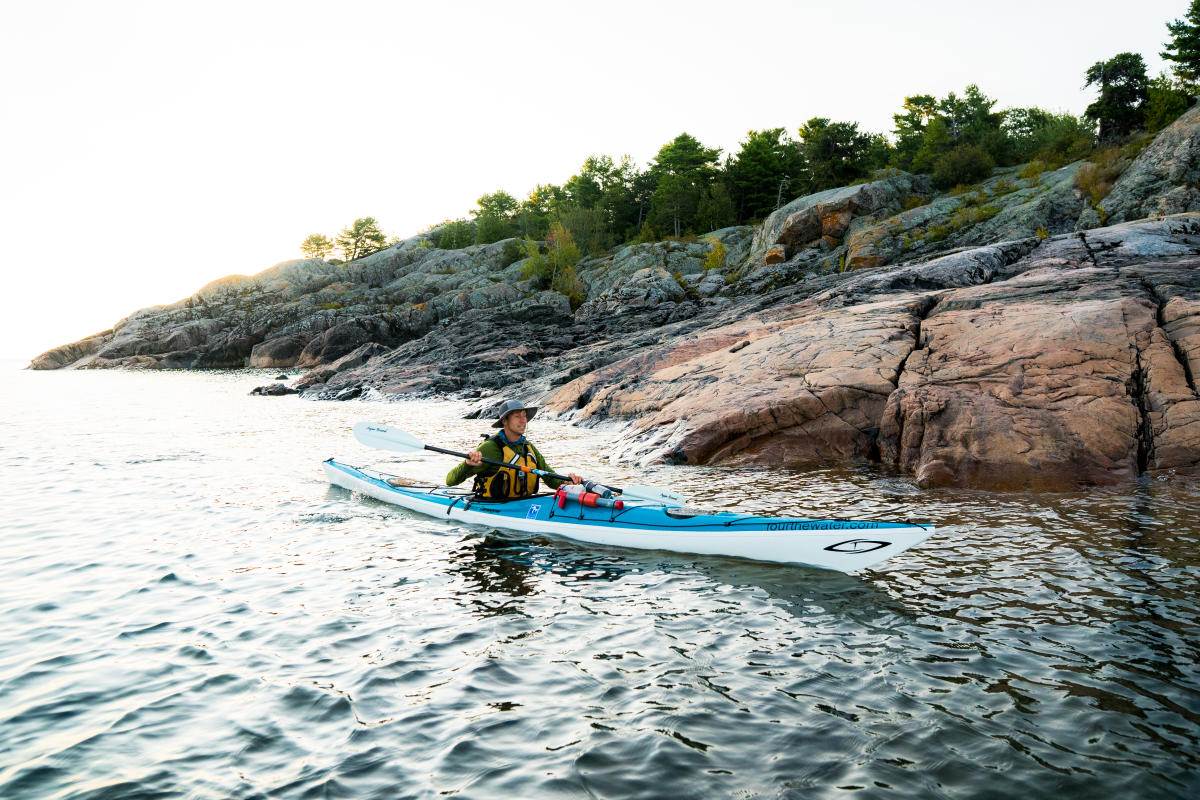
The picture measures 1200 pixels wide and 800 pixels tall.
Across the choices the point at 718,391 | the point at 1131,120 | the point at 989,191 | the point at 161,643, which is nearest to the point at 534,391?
the point at 718,391

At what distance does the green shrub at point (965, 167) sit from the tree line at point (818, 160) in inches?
2.2

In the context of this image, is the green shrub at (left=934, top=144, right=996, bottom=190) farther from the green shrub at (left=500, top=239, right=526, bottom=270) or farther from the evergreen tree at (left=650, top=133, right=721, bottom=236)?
the green shrub at (left=500, top=239, right=526, bottom=270)

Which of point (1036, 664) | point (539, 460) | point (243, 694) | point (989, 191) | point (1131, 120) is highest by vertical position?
point (1131, 120)

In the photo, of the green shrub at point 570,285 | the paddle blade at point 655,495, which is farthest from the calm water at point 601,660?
the green shrub at point 570,285

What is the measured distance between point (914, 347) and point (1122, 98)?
1282 inches

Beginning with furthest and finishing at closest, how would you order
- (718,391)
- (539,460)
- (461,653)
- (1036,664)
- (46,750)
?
(718,391) < (539,460) < (461,653) < (1036,664) < (46,750)

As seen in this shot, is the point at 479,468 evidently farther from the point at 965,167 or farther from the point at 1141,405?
the point at 965,167

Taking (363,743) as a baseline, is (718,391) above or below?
above

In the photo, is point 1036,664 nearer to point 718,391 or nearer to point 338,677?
point 338,677

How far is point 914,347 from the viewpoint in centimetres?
1259

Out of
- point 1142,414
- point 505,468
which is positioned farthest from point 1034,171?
point 505,468

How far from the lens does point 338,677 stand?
4.83m

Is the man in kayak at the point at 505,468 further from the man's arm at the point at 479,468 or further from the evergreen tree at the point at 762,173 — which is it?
the evergreen tree at the point at 762,173

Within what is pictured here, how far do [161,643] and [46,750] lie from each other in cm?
153
